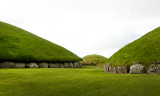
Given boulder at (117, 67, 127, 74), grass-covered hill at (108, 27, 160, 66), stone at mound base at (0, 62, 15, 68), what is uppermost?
grass-covered hill at (108, 27, 160, 66)

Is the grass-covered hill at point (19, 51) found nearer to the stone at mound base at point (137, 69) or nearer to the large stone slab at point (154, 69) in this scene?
the stone at mound base at point (137, 69)

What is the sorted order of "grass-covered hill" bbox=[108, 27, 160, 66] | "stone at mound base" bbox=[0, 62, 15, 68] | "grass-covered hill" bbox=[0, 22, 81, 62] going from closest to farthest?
1. "grass-covered hill" bbox=[108, 27, 160, 66]
2. "stone at mound base" bbox=[0, 62, 15, 68]
3. "grass-covered hill" bbox=[0, 22, 81, 62]

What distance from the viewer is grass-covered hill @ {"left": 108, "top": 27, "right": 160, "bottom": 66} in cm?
1416

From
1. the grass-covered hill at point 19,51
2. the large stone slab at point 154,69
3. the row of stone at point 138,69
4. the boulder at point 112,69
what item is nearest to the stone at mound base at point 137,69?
the row of stone at point 138,69

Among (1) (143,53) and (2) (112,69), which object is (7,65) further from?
(1) (143,53)

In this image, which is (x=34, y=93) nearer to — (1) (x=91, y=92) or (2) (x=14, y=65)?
(1) (x=91, y=92)

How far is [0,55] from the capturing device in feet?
68.4

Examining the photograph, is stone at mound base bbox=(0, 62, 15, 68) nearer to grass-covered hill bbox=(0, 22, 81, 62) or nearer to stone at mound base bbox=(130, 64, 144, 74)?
grass-covered hill bbox=(0, 22, 81, 62)

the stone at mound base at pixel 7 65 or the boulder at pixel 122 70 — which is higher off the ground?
the stone at mound base at pixel 7 65

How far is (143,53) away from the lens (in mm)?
14969

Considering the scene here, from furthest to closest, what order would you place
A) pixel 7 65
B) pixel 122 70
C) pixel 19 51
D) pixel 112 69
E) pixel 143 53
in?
pixel 19 51
pixel 7 65
pixel 112 69
pixel 122 70
pixel 143 53

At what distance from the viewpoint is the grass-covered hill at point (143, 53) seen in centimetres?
1416

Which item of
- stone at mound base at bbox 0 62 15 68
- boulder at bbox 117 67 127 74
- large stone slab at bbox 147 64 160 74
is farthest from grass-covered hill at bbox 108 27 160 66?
stone at mound base at bbox 0 62 15 68

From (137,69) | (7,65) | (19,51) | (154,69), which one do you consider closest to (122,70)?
(137,69)
